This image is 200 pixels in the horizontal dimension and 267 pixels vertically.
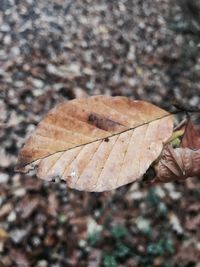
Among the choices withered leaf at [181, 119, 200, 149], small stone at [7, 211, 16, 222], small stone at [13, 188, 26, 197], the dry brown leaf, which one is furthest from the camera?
small stone at [13, 188, 26, 197]

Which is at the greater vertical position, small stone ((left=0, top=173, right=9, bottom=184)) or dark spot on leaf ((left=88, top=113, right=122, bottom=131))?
dark spot on leaf ((left=88, top=113, right=122, bottom=131))

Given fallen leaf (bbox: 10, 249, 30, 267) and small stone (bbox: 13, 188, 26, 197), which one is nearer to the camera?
fallen leaf (bbox: 10, 249, 30, 267)

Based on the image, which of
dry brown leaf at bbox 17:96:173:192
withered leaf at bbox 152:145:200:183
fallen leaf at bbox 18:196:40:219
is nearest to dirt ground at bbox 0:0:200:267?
fallen leaf at bbox 18:196:40:219

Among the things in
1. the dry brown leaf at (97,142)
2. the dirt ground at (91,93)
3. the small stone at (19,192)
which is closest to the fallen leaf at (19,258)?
the dirt ground at (91,93)

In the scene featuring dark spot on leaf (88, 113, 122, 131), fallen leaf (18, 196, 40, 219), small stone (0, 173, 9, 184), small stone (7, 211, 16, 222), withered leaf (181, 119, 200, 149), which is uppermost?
dark spot on leaf (88, 113, 122, 131)

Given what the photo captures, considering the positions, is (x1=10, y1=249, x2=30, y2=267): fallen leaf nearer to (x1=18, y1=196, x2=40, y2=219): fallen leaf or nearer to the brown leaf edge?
(x1=18, y1=196, x2=40, y2=219): fallen leaf

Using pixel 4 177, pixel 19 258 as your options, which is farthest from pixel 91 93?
pixel 19 258

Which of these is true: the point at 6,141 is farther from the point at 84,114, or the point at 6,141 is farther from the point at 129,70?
the point at 84,114

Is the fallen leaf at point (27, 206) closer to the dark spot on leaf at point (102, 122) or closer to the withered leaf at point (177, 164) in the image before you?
the withered leaf at point (177, 164)
